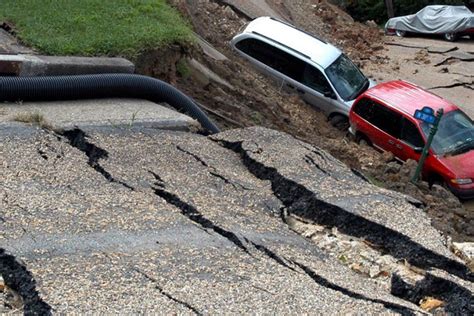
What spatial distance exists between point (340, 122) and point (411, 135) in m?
2.47

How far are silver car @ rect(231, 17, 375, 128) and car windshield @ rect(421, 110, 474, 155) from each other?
2414mm

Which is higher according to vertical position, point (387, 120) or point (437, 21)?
point (387, 120)

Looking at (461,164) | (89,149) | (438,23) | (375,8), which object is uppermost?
(89,149)

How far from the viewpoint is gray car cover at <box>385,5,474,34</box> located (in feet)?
87.6

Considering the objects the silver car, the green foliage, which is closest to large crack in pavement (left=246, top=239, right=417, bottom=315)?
the silver car

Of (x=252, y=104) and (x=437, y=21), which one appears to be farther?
(x=437, y=21)

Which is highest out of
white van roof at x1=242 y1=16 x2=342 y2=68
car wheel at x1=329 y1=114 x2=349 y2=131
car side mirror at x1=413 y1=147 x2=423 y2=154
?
white van roof at x1=242 y1=16 x2=342 y2=68

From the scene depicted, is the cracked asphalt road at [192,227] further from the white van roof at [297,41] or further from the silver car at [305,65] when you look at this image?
the white van roof at [297,41]

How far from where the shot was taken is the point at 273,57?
17641 mm

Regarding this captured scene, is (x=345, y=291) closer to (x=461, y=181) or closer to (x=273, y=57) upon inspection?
(x=461, y=181)

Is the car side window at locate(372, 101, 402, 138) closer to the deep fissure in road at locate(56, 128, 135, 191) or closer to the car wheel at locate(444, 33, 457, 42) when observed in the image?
the deep fissure in road at locate(56, 128, 135, 191)

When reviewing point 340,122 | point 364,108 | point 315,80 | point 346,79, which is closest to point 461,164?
point 364,108

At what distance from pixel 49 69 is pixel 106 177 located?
3185 mm

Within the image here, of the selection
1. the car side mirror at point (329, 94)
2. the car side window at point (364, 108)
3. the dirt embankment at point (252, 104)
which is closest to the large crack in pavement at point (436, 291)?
the dirt embankment at point (252, 104)
